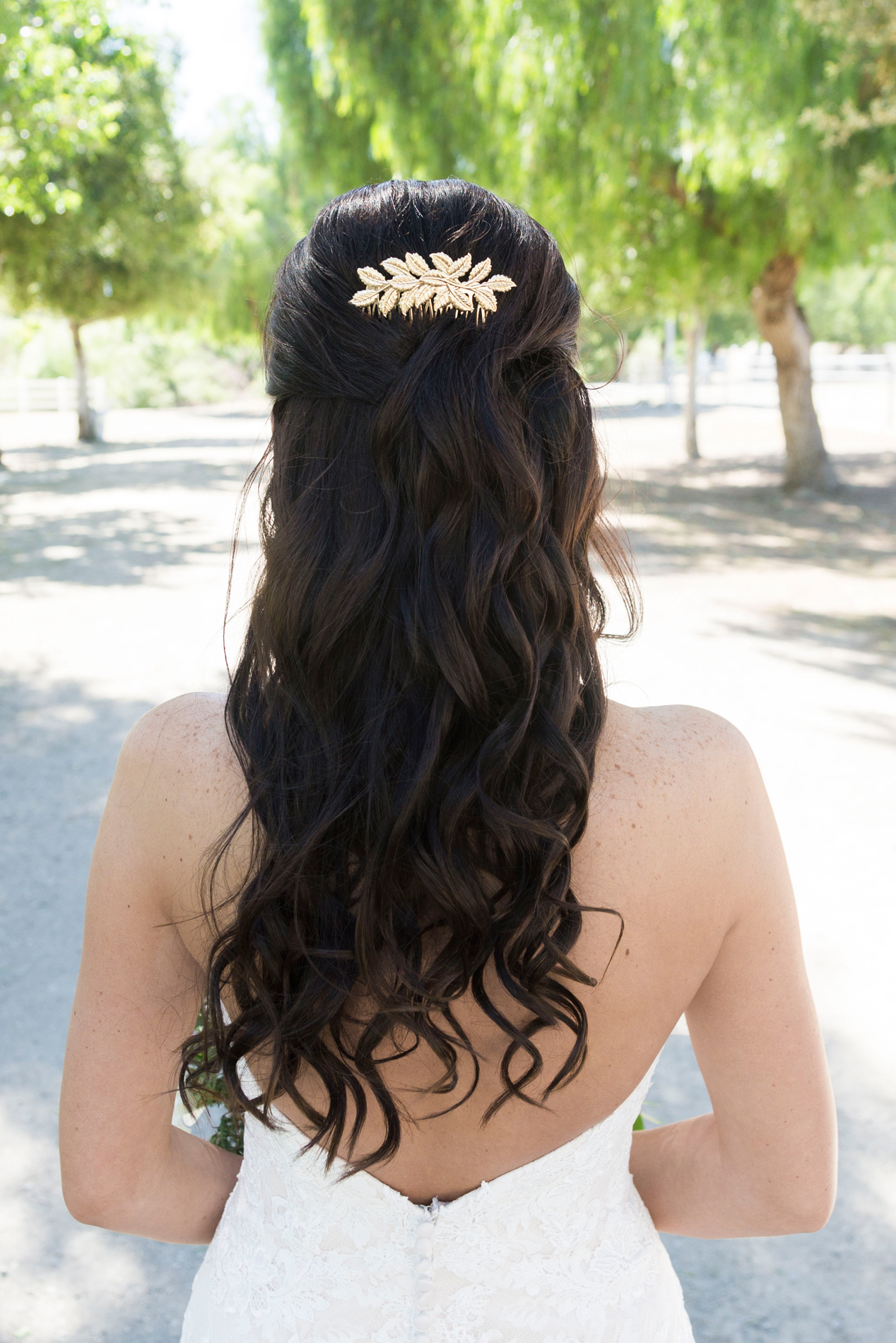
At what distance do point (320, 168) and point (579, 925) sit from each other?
13.7m

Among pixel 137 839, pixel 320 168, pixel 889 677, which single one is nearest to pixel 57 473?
pixel 320 168

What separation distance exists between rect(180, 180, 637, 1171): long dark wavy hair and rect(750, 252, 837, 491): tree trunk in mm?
13338

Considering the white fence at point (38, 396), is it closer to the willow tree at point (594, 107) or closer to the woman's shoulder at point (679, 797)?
the willow tree at point (594, 107)

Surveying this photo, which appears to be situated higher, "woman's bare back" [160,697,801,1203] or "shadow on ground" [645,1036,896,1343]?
"woman's bare back" [160,697,801,1203]

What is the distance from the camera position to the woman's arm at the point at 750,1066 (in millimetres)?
1014

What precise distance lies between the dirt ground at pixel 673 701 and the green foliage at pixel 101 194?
13.4 feet

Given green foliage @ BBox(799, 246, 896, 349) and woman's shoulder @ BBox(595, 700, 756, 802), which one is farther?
green foliage @ BBox(799, 246, 896, 349)

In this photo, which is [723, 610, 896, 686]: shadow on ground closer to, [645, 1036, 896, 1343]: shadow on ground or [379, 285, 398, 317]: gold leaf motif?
[645, 1036, 896, 1343]: shadow on ground

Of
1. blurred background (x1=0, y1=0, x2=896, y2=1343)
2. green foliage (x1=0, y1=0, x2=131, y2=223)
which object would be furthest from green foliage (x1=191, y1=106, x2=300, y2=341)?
green foliage (x1=0, y1=0, x2=131, y2=223)

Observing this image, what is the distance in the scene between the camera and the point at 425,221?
38.2 inches

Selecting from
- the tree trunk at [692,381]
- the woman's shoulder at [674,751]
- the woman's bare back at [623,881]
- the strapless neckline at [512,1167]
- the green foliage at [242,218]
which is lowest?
the strapless neckline at [512,1167]

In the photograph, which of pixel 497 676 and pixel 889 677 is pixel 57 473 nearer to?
pixel 889 677

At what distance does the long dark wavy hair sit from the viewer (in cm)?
95

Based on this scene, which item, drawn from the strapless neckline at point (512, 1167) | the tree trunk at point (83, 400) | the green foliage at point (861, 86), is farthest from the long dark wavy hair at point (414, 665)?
the tree trunk at point (83, 400)
